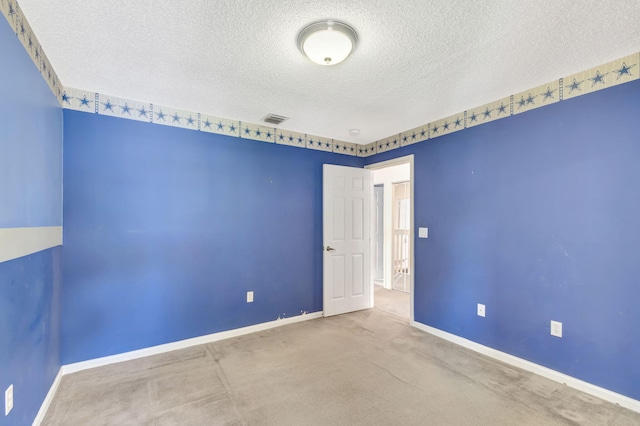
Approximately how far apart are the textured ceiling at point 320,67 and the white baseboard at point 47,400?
2388mm

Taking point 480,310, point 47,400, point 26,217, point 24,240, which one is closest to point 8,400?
point 47,400

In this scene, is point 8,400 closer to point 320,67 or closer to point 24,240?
point 24,240

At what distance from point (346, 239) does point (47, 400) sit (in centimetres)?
322

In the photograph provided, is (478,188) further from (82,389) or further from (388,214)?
(82,389)

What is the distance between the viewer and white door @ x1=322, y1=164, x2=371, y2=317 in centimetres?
394

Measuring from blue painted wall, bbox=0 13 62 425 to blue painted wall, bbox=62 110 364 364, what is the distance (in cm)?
25

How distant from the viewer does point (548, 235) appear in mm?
2461

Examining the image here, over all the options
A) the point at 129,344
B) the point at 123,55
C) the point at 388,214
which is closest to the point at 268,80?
the point at 123,55

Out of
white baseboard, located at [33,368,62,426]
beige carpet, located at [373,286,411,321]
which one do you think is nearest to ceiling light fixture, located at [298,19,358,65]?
white baseboard, located at [33,368,62,426]

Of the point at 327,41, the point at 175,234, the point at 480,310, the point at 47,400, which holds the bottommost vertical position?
the point at 47,400

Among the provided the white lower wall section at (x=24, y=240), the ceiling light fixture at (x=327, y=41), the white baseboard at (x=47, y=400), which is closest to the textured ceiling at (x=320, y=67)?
the ceiling light fixture at (x=327, y=41)

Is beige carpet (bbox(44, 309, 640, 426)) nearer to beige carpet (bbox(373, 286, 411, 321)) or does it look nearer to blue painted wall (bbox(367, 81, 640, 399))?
blue painted wall (bbox(367, 81, 640, 399))

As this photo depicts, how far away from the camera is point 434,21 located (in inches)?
65.7

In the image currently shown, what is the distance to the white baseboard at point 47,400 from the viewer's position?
185 centimetres
